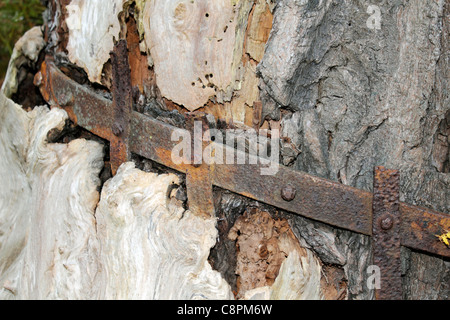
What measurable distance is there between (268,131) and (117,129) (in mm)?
519

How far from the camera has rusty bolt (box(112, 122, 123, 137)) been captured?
1698mm

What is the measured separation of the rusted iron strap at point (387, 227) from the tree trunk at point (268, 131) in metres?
0.06

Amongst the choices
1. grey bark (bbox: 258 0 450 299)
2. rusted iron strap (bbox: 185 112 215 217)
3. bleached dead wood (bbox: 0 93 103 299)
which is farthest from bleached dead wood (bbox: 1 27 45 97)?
grey bark (bbox: 258 0 450 299)

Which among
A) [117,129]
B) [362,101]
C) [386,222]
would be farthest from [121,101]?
[386,222]

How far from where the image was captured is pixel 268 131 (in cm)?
153

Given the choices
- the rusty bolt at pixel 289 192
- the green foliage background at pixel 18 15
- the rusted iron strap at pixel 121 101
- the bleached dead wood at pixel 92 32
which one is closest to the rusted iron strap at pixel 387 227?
the rusty bolt at pixel 289 192

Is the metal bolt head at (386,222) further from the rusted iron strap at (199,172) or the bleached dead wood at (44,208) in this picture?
the bleached dead wood at (44,208)

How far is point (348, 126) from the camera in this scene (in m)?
1.46

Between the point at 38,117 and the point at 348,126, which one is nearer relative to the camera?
the point at 348,126

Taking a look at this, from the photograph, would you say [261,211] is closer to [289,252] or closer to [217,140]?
[289,252]

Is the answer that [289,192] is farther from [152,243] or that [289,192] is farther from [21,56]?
[21,56]

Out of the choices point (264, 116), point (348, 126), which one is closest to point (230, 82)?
point (264, 116)

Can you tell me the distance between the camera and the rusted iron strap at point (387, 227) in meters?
1.37

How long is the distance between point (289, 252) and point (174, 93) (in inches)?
24.1
